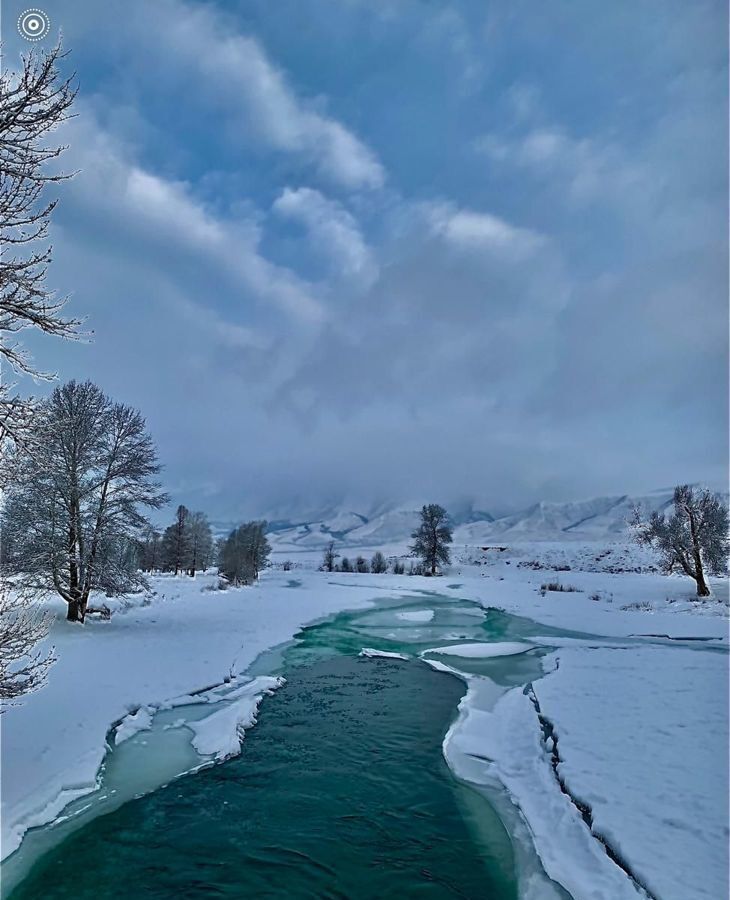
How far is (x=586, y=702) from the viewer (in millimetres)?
12297

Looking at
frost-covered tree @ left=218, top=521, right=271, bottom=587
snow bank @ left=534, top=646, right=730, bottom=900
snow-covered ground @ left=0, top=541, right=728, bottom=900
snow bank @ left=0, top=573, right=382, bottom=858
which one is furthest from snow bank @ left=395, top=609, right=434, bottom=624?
frost-covered tree @ left=218, top=521, right=271, bottom=587

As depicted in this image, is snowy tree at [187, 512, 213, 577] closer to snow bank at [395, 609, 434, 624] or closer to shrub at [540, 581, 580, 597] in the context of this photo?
snow bank at [395, 609, 434, 624]

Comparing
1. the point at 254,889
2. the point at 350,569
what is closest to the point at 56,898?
the point at 254,889

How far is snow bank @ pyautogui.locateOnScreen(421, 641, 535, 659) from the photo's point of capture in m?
20.0

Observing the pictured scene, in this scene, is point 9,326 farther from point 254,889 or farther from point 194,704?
point 194,704

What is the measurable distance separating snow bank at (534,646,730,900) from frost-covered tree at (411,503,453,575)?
4944 cm

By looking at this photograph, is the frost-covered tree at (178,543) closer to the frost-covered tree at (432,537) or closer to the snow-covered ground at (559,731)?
the frost-covered tree at (432,537)

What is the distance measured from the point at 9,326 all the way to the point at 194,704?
11.0 metres

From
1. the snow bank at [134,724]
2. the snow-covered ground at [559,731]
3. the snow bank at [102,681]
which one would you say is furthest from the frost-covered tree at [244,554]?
the snow bank at [134,724]

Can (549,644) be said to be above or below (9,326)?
below

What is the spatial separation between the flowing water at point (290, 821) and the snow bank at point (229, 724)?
0.86 ft

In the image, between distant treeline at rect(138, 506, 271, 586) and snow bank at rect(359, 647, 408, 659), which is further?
distant treeline at rect(138, 506, 271, 586)

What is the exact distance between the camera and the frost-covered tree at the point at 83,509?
18.3m

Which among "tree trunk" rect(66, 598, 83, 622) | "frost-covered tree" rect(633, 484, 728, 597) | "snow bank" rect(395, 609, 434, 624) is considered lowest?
"snow bank" rect(395, 609, 434, 624)
